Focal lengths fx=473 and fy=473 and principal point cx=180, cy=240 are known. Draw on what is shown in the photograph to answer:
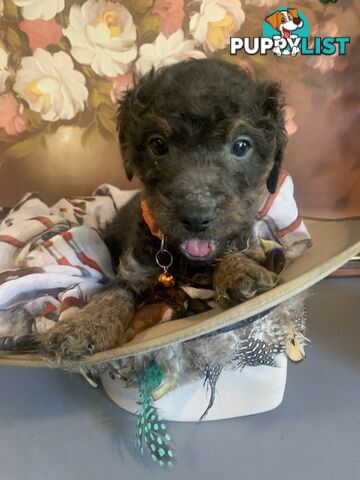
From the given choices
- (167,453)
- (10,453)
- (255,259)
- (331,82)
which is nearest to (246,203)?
(255,259)

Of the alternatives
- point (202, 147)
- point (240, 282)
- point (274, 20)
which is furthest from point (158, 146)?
point (274, 20)

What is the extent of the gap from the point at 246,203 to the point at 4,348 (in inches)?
36.4

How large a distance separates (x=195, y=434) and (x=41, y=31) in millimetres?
2262

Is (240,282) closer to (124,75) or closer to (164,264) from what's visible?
(164,264)

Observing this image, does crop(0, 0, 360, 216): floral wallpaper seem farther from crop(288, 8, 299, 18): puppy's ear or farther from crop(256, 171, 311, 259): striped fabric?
crop(256, 171, 311, 259): striped fabric

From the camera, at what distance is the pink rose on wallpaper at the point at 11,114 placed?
2754mm

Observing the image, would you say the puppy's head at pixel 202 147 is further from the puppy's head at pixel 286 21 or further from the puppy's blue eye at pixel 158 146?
the puppy's head at pixel 286 21

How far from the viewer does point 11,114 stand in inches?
109

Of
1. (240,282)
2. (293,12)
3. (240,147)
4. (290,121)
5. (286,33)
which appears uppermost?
(293,12)

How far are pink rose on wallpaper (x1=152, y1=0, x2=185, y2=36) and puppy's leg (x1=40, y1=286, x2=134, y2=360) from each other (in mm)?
1636

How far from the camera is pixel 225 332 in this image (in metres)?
1.37

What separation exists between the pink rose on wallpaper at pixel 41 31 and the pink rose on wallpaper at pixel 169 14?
56 cm

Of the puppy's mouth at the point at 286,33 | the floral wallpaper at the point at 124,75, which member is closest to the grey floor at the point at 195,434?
the floral wallpaper at the point at 124,75

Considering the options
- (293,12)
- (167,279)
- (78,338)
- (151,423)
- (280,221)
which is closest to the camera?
(78,338)
